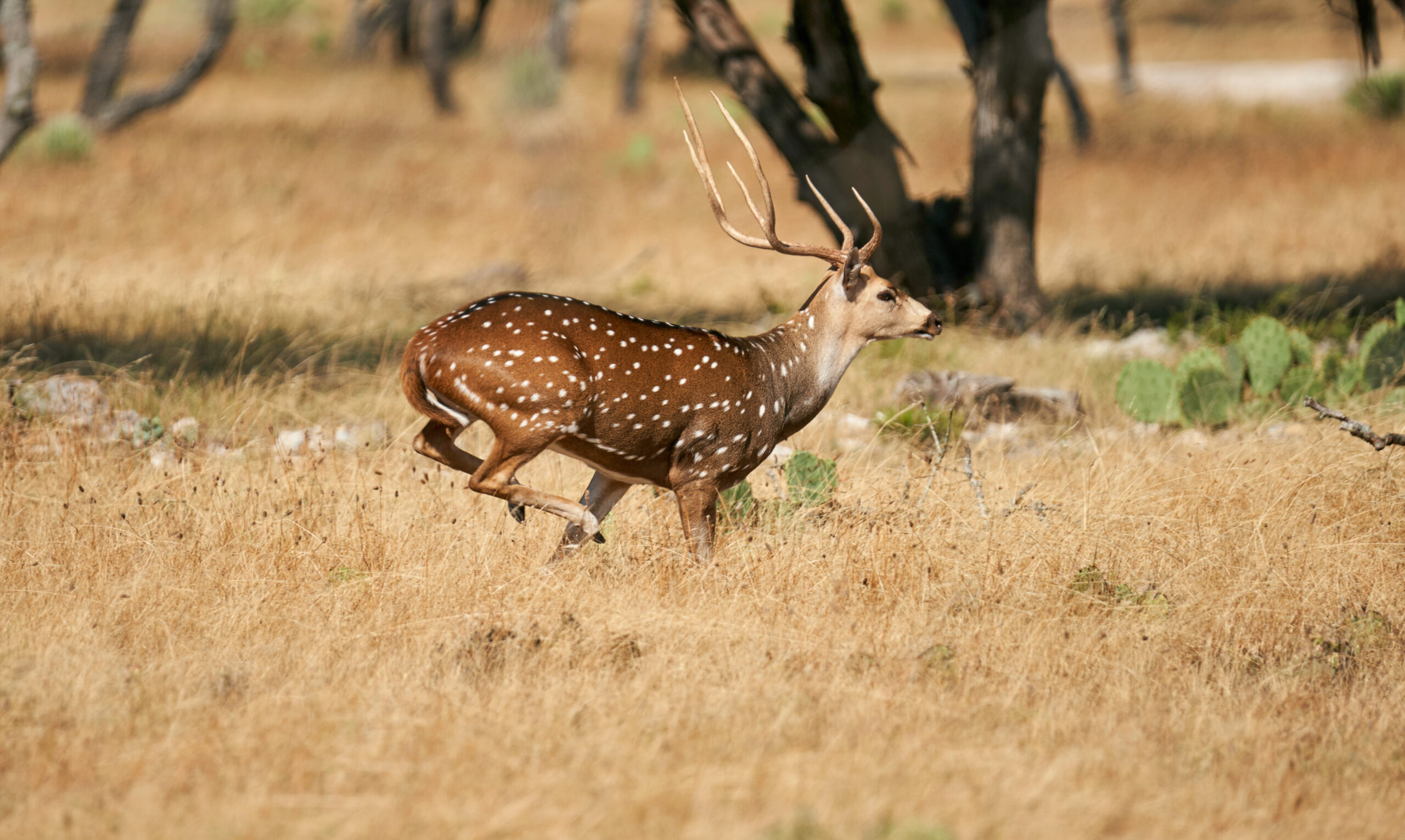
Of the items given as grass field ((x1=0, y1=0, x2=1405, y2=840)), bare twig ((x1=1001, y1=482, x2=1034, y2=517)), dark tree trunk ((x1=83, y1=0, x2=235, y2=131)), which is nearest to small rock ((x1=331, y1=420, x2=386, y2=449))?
grass field ((x1=0, y1=0, x2=1405, y2=840))

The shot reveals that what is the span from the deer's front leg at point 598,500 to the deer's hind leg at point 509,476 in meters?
0.42

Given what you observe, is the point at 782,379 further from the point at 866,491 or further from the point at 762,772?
the point at 762,772

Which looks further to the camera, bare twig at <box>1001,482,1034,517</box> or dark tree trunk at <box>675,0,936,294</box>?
dark tree trunk at <box>675,0,936,294</box>

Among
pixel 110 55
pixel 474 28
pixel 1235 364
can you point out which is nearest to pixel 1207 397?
pixel 1235 364

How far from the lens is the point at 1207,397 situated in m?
7.51

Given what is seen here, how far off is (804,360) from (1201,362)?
3.25 meters

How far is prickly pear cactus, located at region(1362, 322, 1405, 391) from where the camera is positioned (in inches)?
306

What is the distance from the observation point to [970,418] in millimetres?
7441

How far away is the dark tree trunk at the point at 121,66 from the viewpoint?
39.1 ft

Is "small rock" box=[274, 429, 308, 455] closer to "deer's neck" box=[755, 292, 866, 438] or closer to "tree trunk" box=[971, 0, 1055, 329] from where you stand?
"deer's neck" box=[755, 292, 866, 438]

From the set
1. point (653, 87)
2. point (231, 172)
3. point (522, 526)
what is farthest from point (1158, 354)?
point (653, 87)

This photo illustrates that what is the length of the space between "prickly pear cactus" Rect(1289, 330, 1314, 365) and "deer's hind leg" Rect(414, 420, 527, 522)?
16.7ft

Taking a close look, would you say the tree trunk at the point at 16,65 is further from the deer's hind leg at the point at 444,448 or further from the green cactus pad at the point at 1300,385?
the green cactus pad at the point at 1300,385

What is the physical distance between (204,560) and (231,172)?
1160 cm
